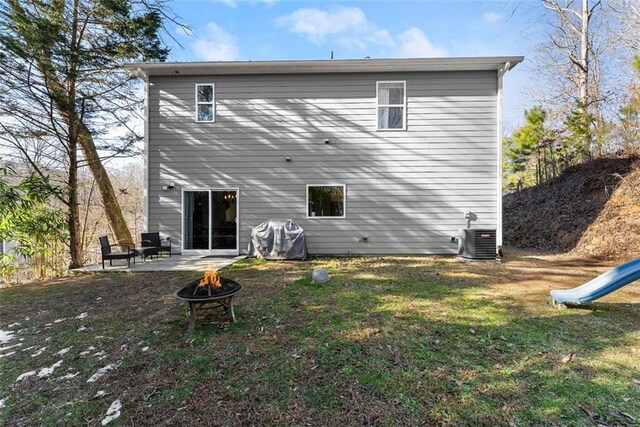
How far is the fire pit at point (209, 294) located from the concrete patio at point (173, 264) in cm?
294

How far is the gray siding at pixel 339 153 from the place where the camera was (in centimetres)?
846

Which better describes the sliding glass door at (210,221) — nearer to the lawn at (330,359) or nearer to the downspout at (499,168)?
the lawn at (330,359)

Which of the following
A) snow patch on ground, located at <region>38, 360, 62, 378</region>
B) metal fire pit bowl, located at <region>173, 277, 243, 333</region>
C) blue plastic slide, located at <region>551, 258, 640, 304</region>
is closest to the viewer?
snow patch on ground, located at <region>38, 360, 62, 378</region>

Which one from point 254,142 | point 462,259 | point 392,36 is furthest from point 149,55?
point 462,259

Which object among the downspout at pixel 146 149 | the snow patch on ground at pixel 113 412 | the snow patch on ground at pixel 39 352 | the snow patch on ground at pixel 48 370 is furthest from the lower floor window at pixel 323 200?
the snow patch on ground at pixel 113 412

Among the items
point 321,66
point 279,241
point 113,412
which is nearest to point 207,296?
point 113,412

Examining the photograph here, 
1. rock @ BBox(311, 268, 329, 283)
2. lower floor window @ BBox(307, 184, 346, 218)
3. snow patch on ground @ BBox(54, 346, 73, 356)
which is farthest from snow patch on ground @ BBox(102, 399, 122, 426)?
lower floor window @ BBox(307, 184, 346, 218)

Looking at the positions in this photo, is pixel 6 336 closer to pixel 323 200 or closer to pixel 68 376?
pixel 68 376

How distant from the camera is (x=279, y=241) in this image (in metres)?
8.05

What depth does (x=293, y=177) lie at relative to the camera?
28.7 feet

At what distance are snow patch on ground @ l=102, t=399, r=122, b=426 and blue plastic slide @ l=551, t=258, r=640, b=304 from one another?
5202 millimetres

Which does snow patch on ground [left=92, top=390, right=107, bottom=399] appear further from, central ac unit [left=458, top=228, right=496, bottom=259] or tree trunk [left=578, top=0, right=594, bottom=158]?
tree trunk [left=578, top=0, right=594, bottom=158]

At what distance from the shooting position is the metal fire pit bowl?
11.4ft

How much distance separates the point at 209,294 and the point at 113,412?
1458mm
